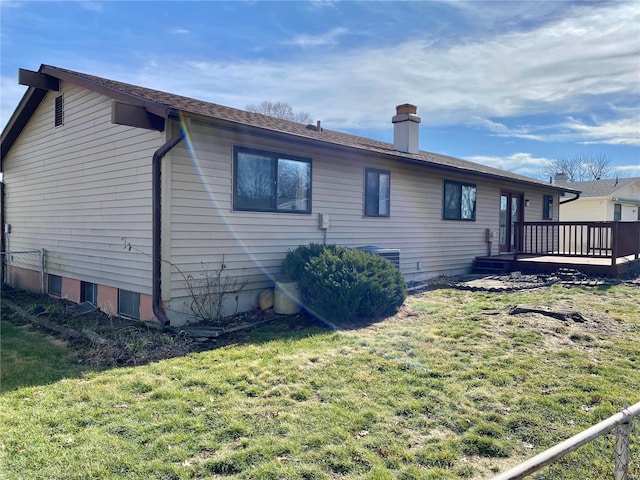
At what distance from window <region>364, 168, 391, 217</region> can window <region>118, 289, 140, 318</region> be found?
16.2 feet

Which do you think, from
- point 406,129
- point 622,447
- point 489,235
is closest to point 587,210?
point 489,235

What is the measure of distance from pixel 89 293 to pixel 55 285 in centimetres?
186

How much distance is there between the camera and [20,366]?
487cm

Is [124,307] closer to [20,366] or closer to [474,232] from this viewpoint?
[20,366]

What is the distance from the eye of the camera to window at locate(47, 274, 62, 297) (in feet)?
32.0

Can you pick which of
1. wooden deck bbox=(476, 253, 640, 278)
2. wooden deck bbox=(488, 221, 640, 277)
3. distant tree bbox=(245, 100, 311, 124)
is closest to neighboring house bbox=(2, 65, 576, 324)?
wooden deck bbox=(476, 253, 640, 278)

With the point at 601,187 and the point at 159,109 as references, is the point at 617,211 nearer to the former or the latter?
the point at 601,187

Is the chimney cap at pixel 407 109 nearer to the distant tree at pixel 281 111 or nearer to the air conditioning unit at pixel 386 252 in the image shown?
the air conditioning unit at pixel 386 252

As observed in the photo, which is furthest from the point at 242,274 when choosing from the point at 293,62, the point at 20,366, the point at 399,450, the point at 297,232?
the point at 293,62

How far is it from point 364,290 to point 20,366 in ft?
14.7

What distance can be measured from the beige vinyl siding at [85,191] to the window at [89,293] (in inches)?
7.1

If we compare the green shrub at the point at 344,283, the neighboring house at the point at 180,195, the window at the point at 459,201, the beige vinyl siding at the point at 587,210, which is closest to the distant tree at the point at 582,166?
the beige vinyl siding at the point at 587,210

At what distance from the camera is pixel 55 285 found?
9.92m

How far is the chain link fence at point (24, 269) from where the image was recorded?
10.2 metres
